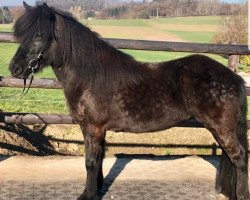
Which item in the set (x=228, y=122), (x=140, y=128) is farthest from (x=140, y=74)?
(x=228, y=122)

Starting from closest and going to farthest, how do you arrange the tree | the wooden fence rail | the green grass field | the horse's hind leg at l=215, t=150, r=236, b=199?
the horse's hind leg at l=215, t=150, r=236, b=199, the wooden fence rail, the green grass field, the tree

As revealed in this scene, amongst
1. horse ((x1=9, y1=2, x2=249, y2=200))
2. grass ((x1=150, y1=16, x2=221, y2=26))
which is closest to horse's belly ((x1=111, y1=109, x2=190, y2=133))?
horse ((x1=9, y1=2, x2=249, y2=200))

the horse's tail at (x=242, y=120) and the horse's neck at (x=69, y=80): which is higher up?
the horse's neck at (x=69, y=80)

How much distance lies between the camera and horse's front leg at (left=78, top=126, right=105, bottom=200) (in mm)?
3836

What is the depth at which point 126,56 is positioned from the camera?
3.95m

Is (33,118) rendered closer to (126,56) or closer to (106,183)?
(106,183)

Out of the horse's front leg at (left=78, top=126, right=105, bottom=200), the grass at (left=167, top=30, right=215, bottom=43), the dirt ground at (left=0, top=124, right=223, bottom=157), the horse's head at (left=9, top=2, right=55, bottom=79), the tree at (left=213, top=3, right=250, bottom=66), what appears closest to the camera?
the horse's head at (left=9, top=2, right=55, bottom=79)

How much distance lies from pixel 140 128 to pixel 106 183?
0.96 metres

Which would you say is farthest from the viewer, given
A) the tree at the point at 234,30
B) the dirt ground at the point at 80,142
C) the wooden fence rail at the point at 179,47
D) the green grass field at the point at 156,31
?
the tree at the point at 234,30

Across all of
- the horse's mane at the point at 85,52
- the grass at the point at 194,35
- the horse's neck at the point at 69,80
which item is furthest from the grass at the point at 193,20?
the horse's neck at the point at 69,80

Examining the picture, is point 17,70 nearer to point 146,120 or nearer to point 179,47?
point 146,120

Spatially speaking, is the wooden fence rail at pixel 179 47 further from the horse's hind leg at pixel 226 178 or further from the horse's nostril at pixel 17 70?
the horse's nostril at pixel 17 70

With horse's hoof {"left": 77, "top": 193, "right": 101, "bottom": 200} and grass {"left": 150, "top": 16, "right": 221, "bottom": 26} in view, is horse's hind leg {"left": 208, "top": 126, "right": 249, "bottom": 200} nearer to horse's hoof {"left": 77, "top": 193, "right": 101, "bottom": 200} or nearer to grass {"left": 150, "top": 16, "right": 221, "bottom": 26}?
horse's hoof {"left": 77, "top": 193, "right": 101, "bottom": 200}

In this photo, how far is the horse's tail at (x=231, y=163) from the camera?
12.5ft
